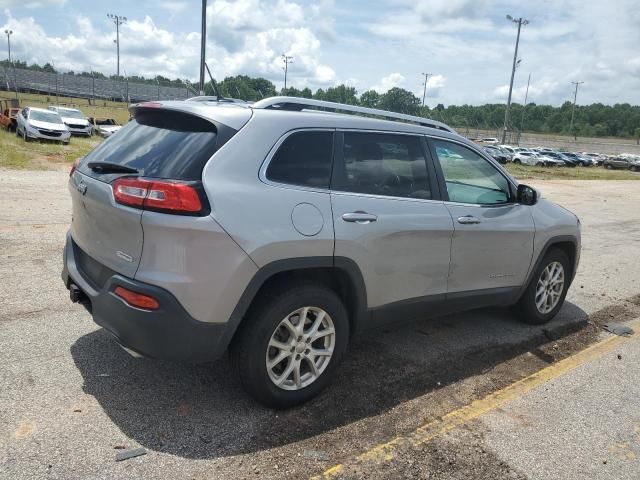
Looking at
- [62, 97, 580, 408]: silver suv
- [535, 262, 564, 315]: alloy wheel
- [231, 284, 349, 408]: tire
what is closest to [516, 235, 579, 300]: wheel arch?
[535, 262, 564, 315]: alloy wheel

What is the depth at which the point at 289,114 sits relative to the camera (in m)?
3.44

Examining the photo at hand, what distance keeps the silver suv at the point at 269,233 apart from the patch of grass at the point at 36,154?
13.7 m

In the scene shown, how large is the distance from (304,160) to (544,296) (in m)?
3.02

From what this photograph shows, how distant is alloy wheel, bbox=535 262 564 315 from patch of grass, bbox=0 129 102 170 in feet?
47.4

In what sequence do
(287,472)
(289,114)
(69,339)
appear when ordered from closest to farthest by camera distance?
(287,472)
(289,114)
(69,339)

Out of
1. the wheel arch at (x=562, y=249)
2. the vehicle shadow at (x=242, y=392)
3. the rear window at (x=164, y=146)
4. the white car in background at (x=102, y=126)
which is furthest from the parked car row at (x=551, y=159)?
the rear window at (x=164, y=146)

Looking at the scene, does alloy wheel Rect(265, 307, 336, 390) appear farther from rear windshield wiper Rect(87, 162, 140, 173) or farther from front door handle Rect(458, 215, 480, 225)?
front door handle Rect(458, 215, 480, 225)

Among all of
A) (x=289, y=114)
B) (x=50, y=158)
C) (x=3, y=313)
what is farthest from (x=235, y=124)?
(x=50, y=158)

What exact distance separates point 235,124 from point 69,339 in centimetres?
217

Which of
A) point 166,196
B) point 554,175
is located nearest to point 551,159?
point 554,175

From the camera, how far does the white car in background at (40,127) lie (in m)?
22.0

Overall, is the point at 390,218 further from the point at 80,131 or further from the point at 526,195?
the point at 80,131

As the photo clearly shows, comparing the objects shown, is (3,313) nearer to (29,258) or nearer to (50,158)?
(29,258)

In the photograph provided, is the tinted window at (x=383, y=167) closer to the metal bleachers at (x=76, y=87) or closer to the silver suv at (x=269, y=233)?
the silver suv at (x=269, y=233)
